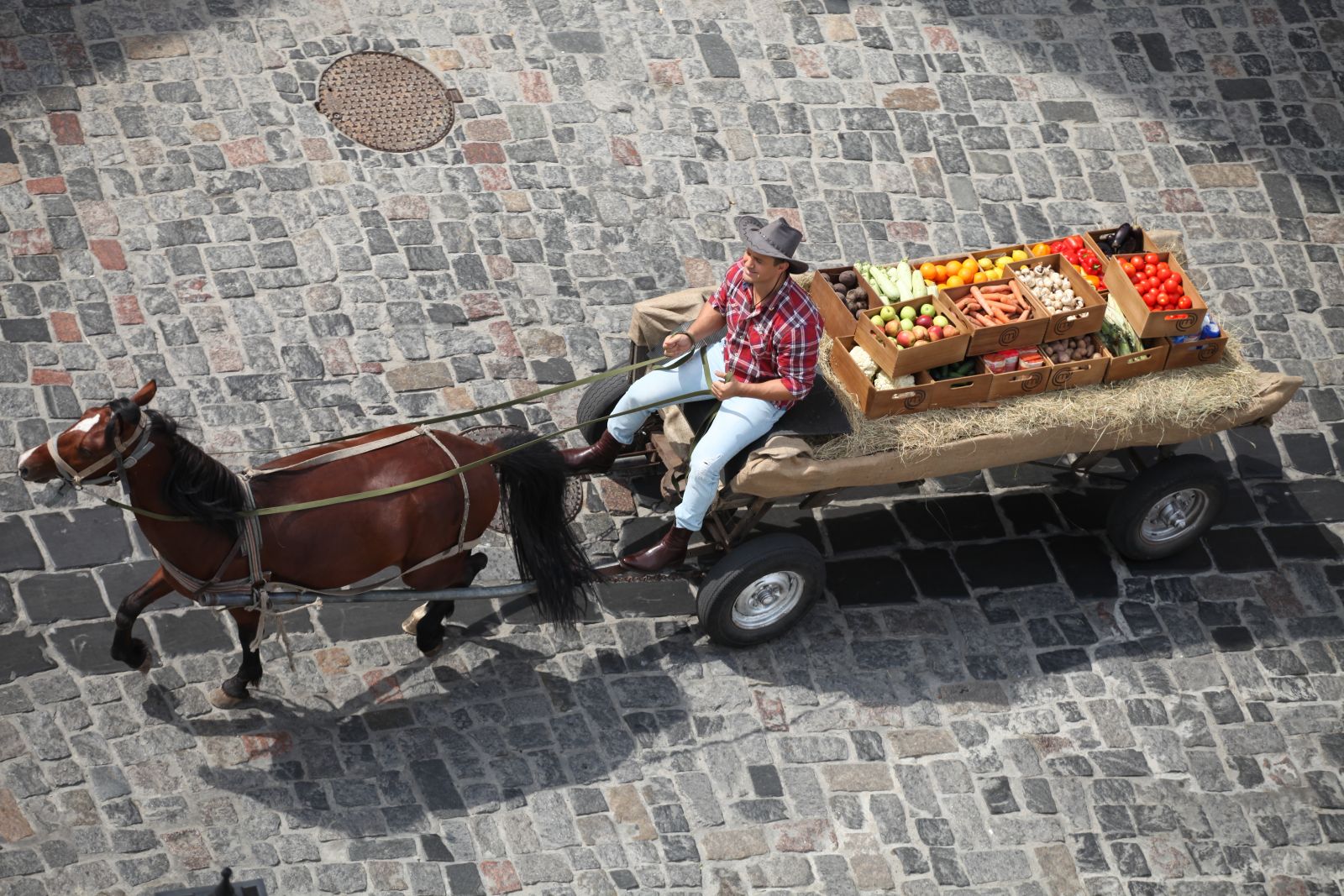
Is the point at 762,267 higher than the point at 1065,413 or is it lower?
higher

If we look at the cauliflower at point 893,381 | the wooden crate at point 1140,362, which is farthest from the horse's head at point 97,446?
the wooden crate at point 1140,362

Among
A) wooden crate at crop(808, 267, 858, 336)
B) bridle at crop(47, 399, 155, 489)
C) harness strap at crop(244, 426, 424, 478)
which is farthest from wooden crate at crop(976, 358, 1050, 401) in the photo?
bridle at crop(47, 399, 155, 489)

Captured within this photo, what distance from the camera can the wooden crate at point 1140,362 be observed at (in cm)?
728

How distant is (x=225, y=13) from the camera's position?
9.95 meters

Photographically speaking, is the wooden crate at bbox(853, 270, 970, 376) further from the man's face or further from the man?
the man's face

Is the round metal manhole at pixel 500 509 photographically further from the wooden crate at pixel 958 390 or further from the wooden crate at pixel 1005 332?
the wooden crate at pixel 1005 332

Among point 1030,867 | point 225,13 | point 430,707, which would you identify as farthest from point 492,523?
point 225,13

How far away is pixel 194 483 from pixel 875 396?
3149 mm

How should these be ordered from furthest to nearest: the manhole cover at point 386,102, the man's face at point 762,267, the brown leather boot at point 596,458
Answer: the manhole cover at point 386,102 < the brown leather boot at point 596,458 < the man's face at point 762,267

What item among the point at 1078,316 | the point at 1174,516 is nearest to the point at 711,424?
the point at 1078,316

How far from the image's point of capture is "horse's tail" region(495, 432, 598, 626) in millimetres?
6773

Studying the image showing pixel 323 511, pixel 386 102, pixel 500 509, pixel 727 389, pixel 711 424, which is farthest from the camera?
pixel 386 102

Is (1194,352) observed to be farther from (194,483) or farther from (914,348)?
(194,483)

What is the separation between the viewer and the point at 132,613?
668 centimetres
